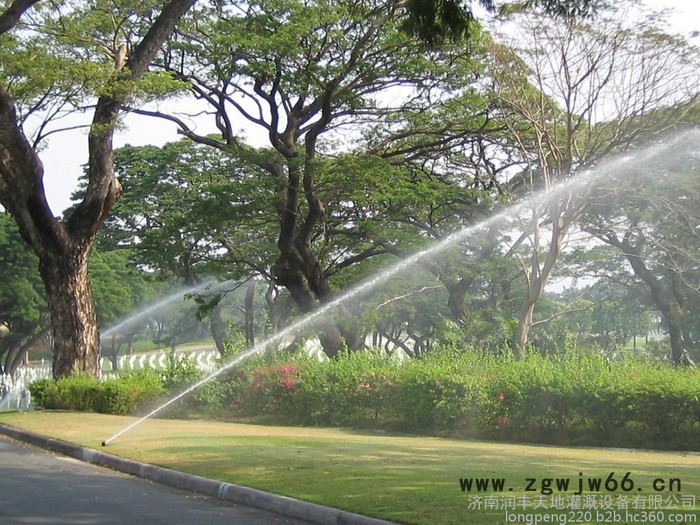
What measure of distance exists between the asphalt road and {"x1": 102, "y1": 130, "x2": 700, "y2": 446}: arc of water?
3.35 meters

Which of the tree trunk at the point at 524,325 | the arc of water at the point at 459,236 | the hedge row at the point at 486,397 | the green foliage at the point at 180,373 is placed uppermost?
the arc of water at the point at 459,236

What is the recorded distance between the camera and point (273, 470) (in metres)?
10.7

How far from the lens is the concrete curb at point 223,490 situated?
8.16 m

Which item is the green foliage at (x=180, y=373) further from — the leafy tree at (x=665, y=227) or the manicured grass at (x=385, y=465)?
the leafy tree at (x=665, y=227)

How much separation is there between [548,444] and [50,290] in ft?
40.1

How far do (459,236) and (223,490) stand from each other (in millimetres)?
23882

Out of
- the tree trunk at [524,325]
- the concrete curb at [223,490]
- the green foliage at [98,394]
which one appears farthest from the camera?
the tree trunk at [524,325]

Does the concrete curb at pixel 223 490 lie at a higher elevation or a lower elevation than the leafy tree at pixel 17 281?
lower

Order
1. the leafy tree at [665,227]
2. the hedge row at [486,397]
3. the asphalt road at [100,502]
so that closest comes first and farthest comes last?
the asphalt road at [100,502] → the hedge row at [486,397] → the leafy tree at [665,227]

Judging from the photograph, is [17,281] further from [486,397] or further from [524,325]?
[486,397]

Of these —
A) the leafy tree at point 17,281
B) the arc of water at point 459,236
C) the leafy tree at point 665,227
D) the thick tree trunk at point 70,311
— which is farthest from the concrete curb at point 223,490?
the leafy tree at point 17,281

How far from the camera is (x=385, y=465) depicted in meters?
11.1

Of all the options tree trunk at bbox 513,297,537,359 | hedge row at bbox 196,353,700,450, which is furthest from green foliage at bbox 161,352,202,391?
tree trunk at bbox 513,297,537,359

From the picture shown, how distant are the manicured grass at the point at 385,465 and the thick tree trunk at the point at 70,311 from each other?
17.3 ft
